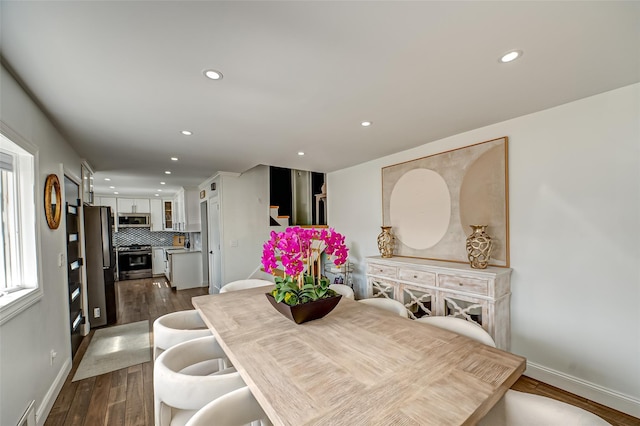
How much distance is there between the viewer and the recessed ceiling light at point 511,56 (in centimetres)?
144

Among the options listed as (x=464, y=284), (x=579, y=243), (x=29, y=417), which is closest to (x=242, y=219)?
(x=29, y=417)

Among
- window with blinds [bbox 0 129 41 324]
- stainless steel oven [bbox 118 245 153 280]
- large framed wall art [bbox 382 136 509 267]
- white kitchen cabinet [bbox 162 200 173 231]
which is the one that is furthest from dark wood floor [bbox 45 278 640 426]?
white kitchen cabinet [bbox 162 200 173 231]

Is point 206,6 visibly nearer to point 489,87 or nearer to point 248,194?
point 489,87

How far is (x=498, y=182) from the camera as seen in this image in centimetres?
252

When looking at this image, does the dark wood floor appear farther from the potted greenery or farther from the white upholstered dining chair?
the potted greenery

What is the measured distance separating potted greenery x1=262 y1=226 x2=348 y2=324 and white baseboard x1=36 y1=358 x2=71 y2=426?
71.5 inches

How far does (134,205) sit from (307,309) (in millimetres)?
8084

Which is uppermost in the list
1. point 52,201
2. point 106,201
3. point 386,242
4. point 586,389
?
point 106,201

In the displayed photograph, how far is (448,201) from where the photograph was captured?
292 cm

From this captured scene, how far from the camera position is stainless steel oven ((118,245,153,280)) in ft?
22.0

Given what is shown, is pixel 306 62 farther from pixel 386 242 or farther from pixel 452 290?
pixel 386 242

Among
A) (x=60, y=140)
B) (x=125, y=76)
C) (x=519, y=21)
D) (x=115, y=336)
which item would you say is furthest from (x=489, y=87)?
(x=115, y=336)

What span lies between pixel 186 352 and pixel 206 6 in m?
1.66

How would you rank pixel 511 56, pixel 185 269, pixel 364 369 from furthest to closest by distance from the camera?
pixel 185 269, pixel 511 56, pixel 364 369
